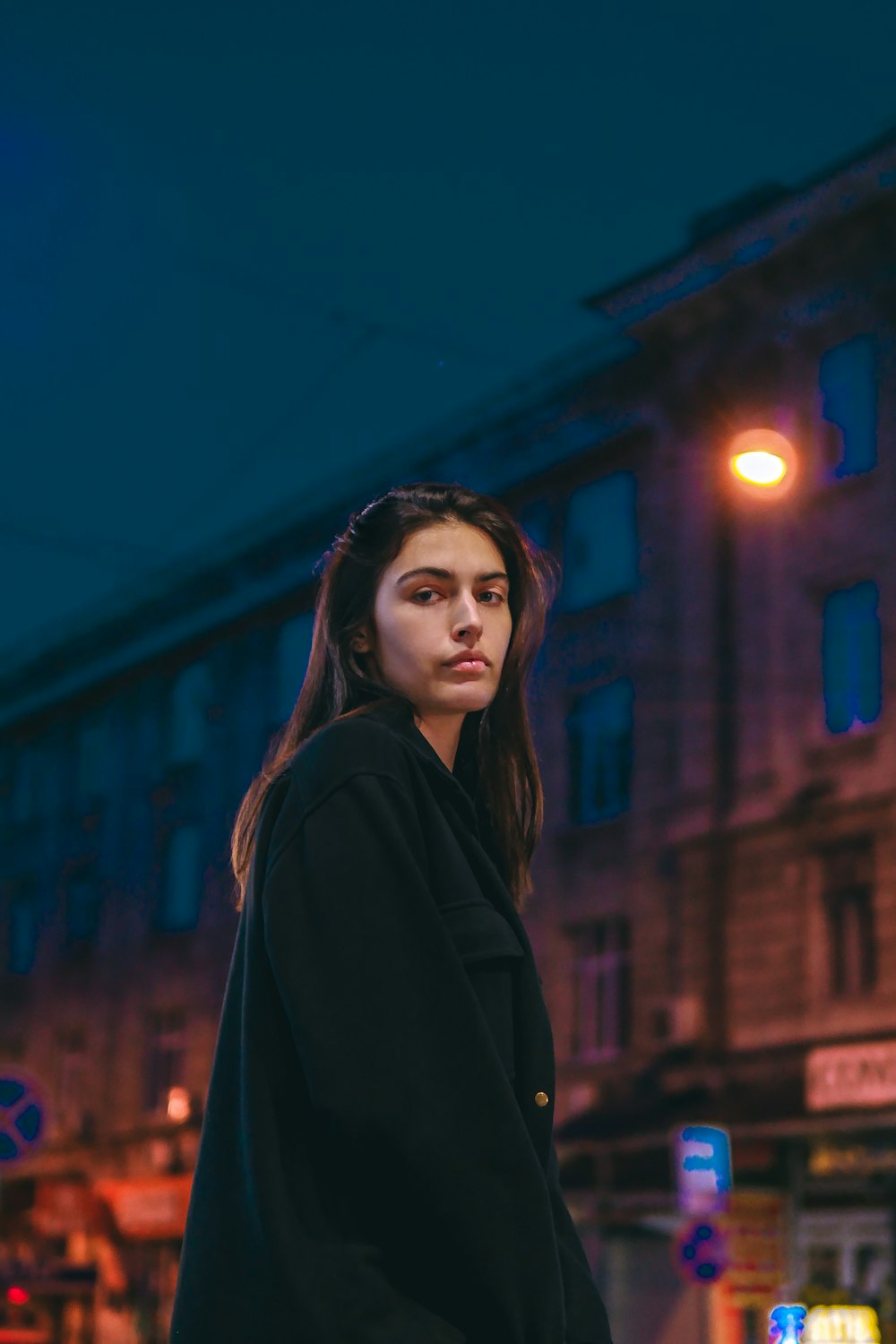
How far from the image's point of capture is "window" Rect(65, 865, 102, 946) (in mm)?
32250

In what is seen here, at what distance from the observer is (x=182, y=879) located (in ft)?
100

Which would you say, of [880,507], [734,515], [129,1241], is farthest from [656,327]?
[129,1241]

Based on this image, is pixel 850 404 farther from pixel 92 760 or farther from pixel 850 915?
pixel 92 760

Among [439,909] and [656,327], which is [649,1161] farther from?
[439,909]

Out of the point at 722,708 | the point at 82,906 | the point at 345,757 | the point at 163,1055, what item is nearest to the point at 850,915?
the point at 722,708

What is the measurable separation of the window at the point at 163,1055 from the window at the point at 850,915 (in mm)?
13971

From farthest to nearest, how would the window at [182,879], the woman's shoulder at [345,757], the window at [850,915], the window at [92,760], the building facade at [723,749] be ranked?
the window at [92,760], the window at [182,879], the building facade at [723,749], the window at [850,915], the woman's shoulder at [345,757]

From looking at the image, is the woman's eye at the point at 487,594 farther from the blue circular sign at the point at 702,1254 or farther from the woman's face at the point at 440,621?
the blue circular sign at the point at 702,1254

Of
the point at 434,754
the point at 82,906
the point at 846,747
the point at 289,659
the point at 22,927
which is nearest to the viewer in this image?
the point at 434,754

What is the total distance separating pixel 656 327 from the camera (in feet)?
72.4

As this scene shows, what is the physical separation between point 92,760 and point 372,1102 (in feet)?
105

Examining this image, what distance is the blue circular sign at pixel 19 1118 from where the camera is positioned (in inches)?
521

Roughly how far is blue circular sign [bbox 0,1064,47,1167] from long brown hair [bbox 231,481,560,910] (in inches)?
471

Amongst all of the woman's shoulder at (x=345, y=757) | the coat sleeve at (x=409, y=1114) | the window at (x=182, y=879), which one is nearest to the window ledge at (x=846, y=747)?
the window at (x=182, y=879)
